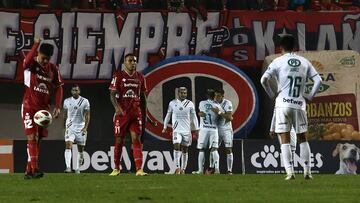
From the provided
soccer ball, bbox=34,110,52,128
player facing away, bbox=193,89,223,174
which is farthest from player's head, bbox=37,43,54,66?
player facing away, bbox=193,89,223,174

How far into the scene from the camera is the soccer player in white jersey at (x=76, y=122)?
2989 centimetres

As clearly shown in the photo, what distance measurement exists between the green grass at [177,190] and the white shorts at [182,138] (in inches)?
471

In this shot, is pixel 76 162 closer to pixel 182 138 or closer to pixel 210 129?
pixel 182 138

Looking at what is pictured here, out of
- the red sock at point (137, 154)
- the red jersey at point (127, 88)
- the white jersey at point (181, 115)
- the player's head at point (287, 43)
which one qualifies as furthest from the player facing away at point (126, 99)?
the white jersey at point (181, 115)

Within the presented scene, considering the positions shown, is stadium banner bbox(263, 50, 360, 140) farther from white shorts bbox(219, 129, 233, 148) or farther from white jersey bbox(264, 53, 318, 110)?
white jersey bbox(264, 53, 318, 110)

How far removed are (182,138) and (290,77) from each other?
13204 millimetres

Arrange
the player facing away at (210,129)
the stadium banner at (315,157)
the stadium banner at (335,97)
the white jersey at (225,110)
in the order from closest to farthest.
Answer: the player facing away at (210,129) < the white jersey at (225,110) < the stadium banner at (315,157) < the stadium banner at (335,97)

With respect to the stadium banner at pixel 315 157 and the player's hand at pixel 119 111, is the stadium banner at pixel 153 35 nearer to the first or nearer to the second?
the stadium banner at pixel 315 157

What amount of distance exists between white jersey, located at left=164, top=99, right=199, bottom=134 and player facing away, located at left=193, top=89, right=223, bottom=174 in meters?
0.96

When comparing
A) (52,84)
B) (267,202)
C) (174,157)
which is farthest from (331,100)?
(267,202)

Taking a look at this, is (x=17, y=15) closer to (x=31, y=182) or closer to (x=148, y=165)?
(x=148, y=165)

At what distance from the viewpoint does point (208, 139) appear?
29.3 metres

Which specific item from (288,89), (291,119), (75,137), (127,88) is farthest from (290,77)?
(75,137)

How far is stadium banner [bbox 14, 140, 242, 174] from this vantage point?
1237 inches
